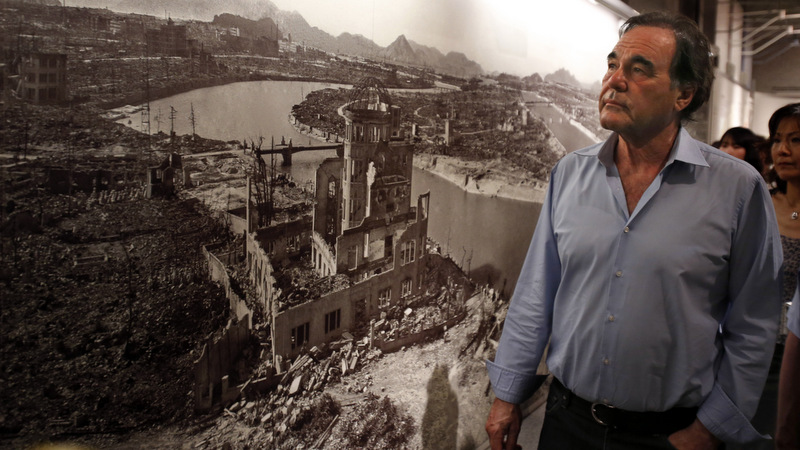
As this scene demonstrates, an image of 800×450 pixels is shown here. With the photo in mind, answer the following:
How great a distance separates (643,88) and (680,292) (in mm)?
541

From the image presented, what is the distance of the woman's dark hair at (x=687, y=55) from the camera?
136 centimetres

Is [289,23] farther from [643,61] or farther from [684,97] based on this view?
[684,97]

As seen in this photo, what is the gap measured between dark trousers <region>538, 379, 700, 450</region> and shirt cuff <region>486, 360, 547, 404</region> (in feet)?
0.27

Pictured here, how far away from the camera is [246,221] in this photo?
4.50 ft

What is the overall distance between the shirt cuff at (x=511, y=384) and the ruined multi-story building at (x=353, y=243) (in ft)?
1.74

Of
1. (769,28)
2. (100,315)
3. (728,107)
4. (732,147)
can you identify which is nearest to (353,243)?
(100,315)

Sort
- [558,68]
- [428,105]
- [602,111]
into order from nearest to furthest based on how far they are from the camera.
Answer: [602,111] → [428,105] → [558,68]

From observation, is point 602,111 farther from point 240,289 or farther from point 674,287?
point 240,289

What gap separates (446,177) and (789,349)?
1.31 metres

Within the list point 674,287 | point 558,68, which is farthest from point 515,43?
point 674,287

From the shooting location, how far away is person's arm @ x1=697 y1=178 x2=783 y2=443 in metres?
1.27

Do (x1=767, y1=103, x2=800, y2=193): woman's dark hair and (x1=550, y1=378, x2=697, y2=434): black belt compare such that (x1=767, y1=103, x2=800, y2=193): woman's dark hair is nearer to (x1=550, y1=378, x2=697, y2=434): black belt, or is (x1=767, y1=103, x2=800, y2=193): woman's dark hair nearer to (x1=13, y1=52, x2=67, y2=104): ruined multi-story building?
(x1=550, y1=378, x2=697, y2=434): black belt

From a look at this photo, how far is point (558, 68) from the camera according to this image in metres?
3.18

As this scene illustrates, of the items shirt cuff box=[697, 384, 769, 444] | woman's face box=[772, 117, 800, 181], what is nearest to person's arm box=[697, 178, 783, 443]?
shirt cuff box=[697, 384, 769, 444]
